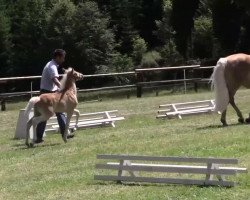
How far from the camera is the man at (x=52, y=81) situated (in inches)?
623

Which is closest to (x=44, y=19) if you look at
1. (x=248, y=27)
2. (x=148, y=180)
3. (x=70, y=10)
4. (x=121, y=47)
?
(x=70, y=10)

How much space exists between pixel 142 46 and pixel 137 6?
7.62 m

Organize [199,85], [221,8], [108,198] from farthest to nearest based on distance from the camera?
[221,8] < [199,85] < [108,198]

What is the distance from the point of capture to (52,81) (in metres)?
16.0

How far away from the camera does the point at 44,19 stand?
60.0 metres

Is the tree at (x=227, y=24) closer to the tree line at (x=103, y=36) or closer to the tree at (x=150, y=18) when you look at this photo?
the tree line at (x=103, y=36)

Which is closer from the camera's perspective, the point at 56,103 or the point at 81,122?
Result: the point at 56,103

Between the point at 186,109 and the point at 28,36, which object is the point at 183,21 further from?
the point at 186,109

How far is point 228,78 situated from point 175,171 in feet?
23.0

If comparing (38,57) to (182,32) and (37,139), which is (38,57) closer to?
(182,32)

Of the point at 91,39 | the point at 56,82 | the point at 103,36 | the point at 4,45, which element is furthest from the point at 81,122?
the point at 4,45

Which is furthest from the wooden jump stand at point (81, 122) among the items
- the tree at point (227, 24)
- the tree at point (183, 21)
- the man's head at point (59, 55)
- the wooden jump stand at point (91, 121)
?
the tree at point (183, 21)

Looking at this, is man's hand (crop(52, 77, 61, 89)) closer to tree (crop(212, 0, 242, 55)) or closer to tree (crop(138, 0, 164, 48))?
tree (crop(212, 0, 242, 55))

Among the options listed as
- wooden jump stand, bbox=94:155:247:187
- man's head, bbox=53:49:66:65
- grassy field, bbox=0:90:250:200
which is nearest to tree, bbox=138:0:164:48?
grassy field, bbox=0:90:250:200
